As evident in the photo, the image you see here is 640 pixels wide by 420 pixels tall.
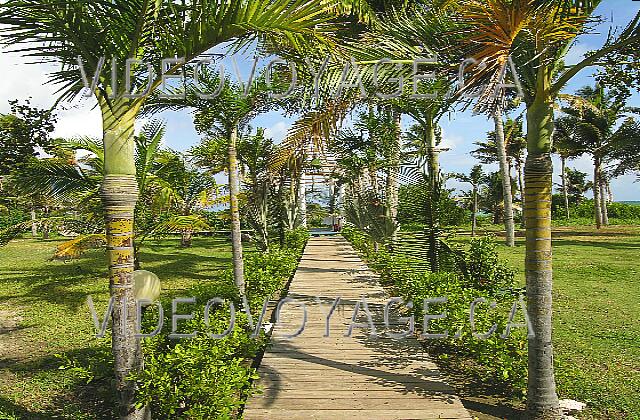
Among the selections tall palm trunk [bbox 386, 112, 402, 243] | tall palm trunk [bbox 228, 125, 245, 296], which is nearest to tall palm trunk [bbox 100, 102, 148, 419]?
tall palm trunk [bbox 228, 125, 245, 296]

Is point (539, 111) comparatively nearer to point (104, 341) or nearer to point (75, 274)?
point (104, 341)

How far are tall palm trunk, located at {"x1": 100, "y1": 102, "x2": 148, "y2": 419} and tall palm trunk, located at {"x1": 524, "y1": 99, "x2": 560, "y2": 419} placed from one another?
2890 mm

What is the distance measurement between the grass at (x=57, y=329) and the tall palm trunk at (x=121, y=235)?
655 millimetres

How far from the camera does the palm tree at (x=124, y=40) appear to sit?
9.93 ft

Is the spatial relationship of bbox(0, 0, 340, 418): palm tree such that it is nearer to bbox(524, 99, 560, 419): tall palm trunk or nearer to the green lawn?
bbox(524, 99, 560, 419): tall palm trunk

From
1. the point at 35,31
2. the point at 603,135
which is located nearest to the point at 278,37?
the point at 35,31

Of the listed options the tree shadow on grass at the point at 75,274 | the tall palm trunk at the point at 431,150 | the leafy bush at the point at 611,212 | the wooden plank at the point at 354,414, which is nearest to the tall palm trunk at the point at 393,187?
the tall palm trunk at the point at 431,150

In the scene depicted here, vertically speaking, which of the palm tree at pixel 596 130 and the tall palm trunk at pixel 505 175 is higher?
the palm tree at pixel 596 130

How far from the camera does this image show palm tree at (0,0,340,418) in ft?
9.93

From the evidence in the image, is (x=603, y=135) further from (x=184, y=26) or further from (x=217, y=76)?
(x=184, y=26)

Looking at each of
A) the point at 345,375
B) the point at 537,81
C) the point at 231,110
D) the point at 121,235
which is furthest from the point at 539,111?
the point at 231,110

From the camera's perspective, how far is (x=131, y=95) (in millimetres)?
3199

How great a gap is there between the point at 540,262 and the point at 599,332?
3794mm

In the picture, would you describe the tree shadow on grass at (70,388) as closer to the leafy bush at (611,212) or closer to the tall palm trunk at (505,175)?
the tall palm trunk at (505,175)
